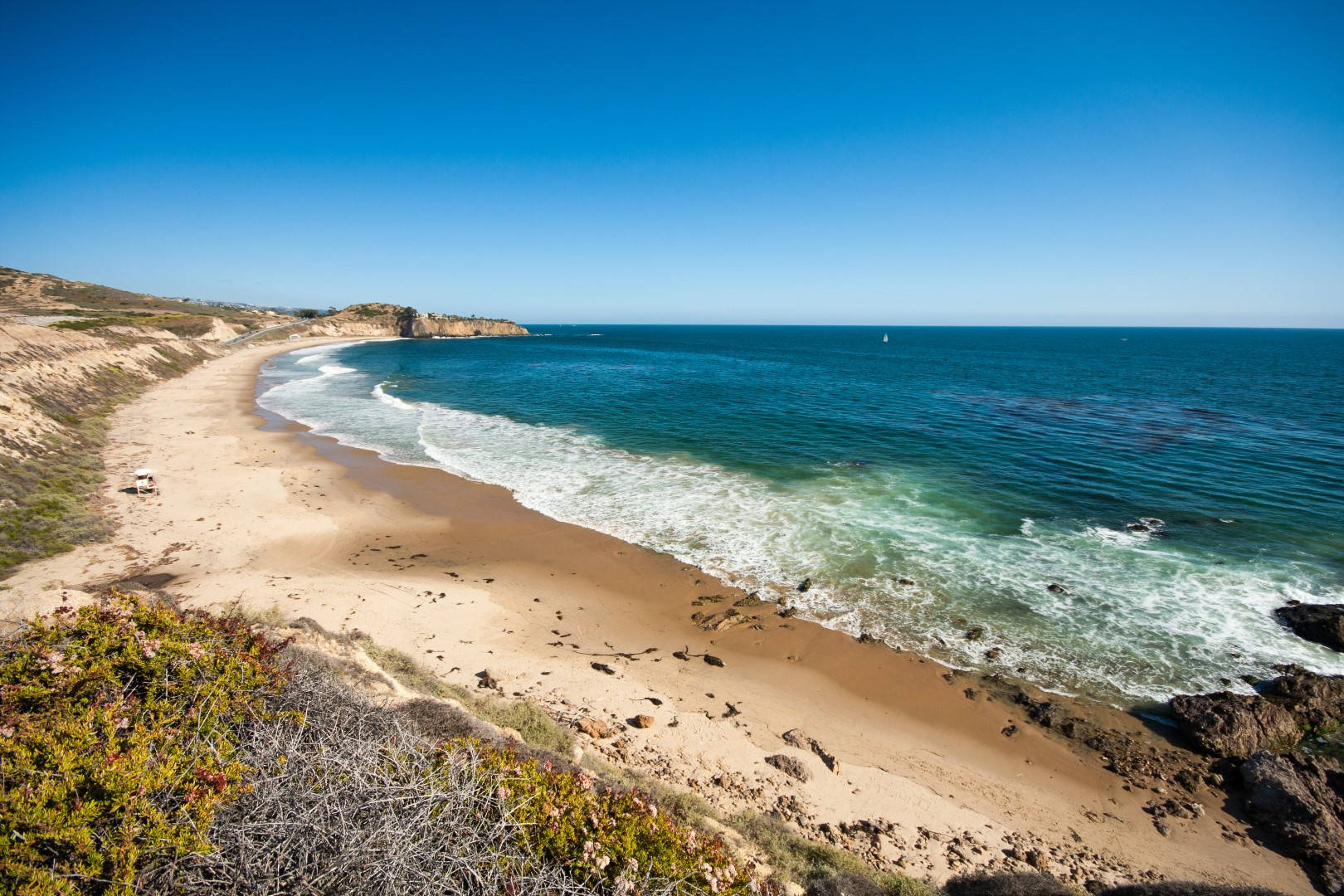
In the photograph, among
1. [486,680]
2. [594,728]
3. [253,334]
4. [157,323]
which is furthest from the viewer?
[253,334]

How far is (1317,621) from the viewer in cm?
1303

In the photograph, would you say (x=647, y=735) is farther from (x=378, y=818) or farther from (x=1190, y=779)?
(x=1190, y=779)

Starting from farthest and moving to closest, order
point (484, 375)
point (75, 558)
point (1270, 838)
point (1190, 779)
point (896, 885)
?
1. point (484, 375)
2. point (75, 558)
3. point (1190, 779)
4. point (1270, 838)
5. point (896, 885)

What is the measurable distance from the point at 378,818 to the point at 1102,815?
10.8 metres

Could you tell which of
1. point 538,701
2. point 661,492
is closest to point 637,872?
point 538,701

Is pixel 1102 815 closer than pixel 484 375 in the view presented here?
Yes

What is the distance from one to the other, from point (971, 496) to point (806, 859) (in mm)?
18712

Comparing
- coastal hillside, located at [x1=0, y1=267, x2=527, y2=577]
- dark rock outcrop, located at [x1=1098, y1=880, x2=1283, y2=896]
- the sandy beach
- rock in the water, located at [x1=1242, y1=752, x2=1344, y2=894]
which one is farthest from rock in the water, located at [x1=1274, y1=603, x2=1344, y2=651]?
coastal hillside, located at [x1=0, y1=267, x2=527, y2=577]

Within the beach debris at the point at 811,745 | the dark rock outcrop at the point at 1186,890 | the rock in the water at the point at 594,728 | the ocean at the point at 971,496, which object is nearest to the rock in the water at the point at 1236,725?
the ocean at the point at 971,496

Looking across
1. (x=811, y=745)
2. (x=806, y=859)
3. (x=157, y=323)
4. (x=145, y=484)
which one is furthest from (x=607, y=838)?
(x=157, y=323)

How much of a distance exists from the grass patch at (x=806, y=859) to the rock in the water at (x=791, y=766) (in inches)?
58.0

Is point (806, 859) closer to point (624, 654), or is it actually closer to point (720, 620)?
point (624, 654)

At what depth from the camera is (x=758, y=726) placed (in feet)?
33.5

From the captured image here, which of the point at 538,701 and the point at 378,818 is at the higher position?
the point at 378,818
